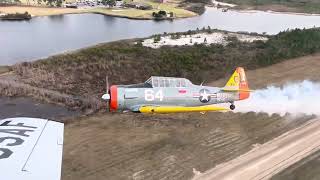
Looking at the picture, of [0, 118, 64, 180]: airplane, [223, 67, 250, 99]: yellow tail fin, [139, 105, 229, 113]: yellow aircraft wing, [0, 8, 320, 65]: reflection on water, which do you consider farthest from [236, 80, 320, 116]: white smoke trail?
[0, 8, 320, 65]: reflection on water

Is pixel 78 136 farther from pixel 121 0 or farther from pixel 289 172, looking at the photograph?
pixel 121 0

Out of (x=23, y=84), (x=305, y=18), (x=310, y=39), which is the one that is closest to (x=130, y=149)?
(x=23, y=84)

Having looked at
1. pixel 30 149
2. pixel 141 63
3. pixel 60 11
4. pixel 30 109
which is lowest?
pixel 30 109

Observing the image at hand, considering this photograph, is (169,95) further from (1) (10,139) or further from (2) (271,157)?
(1) (10,139)

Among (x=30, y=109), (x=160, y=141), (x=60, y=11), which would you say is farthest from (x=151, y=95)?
(x=60, y=11)

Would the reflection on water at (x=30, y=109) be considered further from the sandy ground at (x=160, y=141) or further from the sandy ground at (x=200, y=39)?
the sandy ground at (x=200, y=39)

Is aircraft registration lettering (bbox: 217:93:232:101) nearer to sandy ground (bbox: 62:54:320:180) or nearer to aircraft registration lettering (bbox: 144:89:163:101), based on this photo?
sandy ground (bbox: 62:54:320:180)
